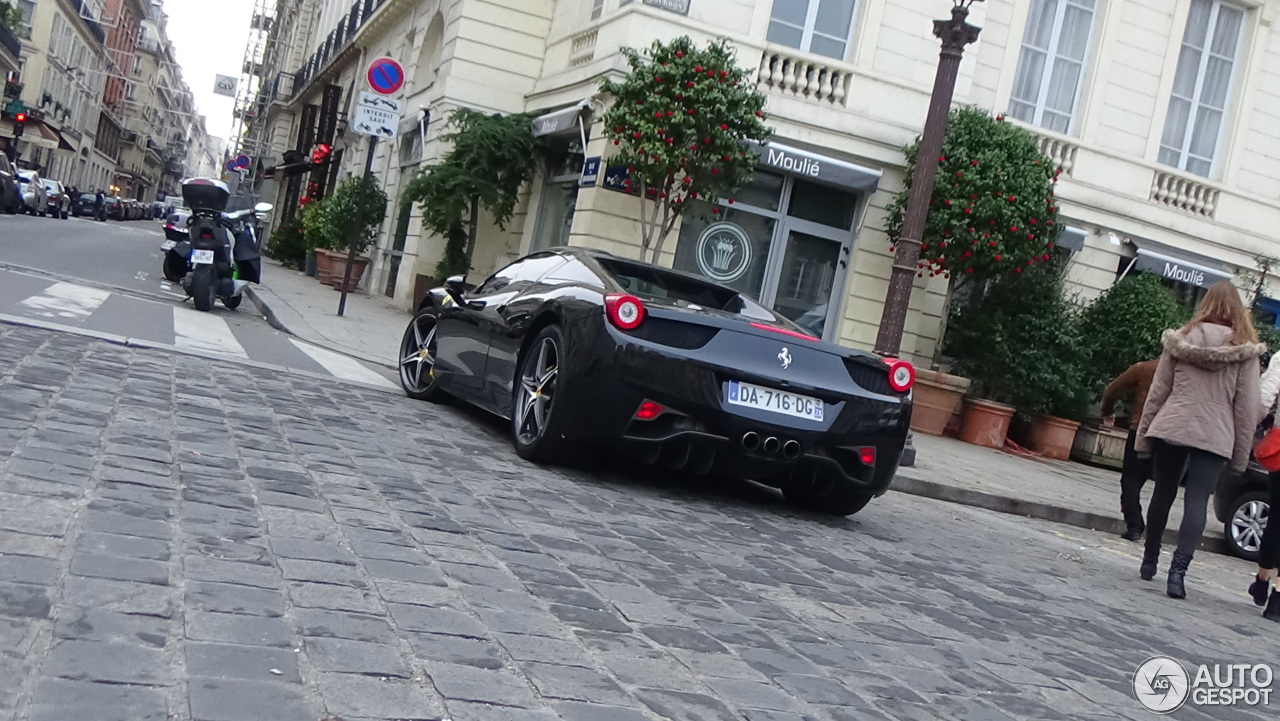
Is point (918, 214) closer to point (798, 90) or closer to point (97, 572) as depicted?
point (798, 90)

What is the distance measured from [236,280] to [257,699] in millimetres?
11854

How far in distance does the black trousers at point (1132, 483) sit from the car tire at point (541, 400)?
4.65 m

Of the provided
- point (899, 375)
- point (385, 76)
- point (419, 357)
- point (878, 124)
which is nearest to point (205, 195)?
point (385, 76)

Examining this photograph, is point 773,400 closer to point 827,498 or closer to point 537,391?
point 827,498

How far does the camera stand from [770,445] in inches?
245

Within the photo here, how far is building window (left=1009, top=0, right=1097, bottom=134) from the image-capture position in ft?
59.6

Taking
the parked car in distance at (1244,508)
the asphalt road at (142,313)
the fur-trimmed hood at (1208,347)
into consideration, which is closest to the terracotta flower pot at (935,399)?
the parked car in distance at (1244,508)

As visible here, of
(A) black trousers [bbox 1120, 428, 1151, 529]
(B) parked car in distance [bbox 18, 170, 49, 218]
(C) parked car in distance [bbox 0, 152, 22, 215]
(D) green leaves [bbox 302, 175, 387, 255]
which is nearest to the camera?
(A) black trousers [bbox 1120, 428, 1151, 529]

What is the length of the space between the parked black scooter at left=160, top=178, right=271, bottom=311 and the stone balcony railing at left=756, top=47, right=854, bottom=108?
6363 millimetres

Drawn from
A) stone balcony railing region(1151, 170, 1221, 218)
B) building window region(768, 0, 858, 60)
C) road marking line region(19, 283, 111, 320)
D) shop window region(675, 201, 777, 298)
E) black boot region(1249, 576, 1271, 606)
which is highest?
building window region(768, 0, 858, 60)

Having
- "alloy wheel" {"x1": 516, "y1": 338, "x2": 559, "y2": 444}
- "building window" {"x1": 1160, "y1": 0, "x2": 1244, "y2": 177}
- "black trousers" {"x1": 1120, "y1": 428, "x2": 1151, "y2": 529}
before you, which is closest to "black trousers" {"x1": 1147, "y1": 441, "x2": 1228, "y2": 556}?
"black trousers" {"x1": 1120, "y1": 428, "x2": 1151, "y2": 529}

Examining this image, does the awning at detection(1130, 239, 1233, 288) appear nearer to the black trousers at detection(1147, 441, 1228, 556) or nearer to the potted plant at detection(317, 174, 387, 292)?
the black trousers at detection(1147, 441, 1228, 556)

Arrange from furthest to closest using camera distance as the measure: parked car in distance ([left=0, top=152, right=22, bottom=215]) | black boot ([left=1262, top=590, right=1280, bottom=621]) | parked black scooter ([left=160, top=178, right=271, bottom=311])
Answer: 1. parked car in distance ([left=0, top=152, right=22, bottom=215])
2. parked black scooter ([left=160, top=178, right=271, bottom=311])
3. black boot ([left=1262, top=590, right=1280, bottom=621])

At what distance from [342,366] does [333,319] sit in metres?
5.28
